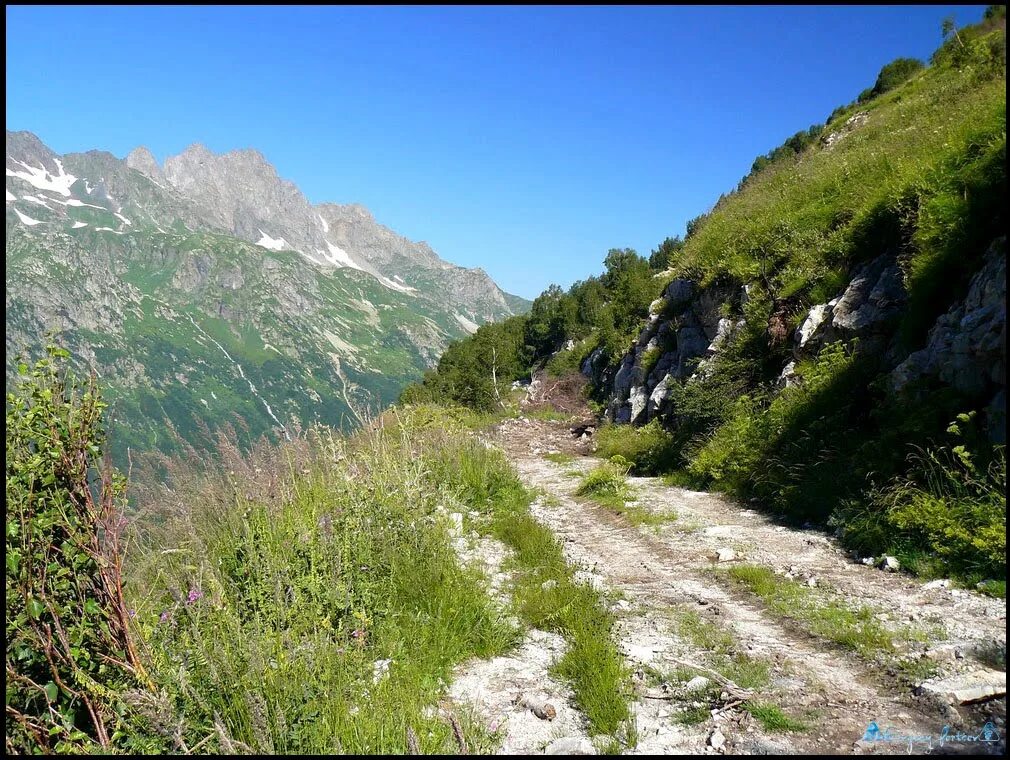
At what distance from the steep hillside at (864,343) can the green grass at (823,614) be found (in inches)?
→ 46.0

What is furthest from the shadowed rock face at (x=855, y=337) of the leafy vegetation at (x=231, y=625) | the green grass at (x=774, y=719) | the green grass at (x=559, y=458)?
the leafy vegetation at (x=231, y=625)

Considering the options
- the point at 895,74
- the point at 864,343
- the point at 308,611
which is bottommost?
the point at 308,611

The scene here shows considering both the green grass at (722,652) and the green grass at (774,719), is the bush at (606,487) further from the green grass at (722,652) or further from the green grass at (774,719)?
the green grass at (774,719)

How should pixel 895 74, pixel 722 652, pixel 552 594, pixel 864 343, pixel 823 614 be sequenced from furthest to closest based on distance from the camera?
pixel 895 74
pixel 864 343
pixel 552 594
pixel 823 614
pixel 722 652

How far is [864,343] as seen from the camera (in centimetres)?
1051

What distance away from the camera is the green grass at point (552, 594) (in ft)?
13.9

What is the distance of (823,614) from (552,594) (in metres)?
2.48

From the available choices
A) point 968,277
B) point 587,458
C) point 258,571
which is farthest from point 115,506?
point 587,458

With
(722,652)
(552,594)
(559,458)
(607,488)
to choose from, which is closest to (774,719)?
(722,652)

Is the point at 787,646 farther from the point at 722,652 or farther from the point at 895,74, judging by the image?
the point at 895,74

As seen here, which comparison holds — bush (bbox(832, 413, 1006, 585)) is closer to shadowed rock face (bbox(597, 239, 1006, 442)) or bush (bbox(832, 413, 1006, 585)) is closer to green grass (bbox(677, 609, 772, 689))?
shadowed rock face (bbox(597, 239, 1006, 442))

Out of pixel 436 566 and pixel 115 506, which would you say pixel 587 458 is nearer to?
pixel 436 566

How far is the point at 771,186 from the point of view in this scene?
20.2 metres

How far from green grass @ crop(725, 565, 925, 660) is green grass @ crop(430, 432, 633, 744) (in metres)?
1.60
